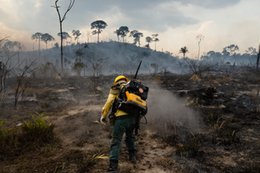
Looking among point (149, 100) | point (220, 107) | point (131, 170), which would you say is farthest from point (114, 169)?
point (220, 107)

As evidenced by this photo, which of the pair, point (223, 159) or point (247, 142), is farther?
point (247, 142)

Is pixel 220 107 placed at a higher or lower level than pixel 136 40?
lower

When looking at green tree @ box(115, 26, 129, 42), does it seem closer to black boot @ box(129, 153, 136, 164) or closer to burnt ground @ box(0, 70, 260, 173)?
burnt ground @ box(0, 70, 260, 173)

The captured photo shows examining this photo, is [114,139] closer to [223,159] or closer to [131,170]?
[131,170]

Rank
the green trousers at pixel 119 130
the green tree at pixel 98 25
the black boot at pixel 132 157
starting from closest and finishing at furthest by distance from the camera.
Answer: the green trousers at pixel 119 130, the black boot at pixel 132 157, the green tree at pixel 98 25

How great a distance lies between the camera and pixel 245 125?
8500 millimetres

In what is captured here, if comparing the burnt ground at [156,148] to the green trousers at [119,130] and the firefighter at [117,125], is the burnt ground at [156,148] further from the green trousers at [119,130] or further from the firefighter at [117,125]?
the green trousers at [119,130]

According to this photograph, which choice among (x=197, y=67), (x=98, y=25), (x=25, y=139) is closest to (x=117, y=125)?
(x=25, y=139)

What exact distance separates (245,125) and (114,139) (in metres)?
5.43

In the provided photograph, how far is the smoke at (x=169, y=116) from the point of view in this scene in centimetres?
780

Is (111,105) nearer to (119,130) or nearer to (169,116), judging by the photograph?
(119,130)

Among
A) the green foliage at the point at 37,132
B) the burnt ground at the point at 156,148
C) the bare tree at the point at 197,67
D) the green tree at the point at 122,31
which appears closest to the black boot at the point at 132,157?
the burnt ground at the point at 156,148

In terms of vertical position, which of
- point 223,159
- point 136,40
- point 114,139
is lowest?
point 223,159

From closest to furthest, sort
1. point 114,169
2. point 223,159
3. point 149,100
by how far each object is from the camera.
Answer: point 114,169
point 223,159
point 149,100
